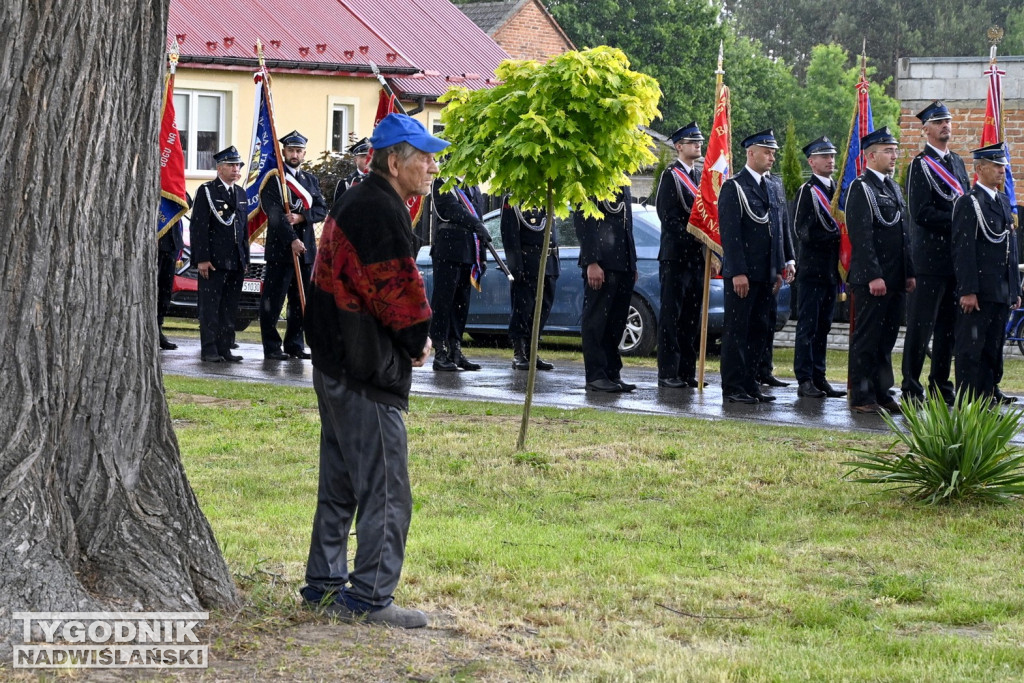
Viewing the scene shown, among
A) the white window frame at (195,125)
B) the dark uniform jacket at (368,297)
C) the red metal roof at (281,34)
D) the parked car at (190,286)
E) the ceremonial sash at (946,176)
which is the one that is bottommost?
the parked car at (190,286)

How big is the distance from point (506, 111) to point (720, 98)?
5.40 metres

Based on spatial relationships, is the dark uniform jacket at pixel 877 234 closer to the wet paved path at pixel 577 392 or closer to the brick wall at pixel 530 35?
the wet paved path at pixel 577 392

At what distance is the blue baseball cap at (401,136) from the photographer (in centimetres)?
555

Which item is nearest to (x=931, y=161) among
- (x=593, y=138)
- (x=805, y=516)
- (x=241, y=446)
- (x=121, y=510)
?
(x=593, y=138)

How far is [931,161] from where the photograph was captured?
1167 centimetres

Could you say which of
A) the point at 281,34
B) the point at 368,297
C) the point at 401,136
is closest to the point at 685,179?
the point at 401,136

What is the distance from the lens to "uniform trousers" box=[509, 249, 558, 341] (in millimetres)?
14570

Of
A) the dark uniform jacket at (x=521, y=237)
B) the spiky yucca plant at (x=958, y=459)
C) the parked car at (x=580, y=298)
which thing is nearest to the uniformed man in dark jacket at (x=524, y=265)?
the dark uniform jacket at (x=521, y=237)

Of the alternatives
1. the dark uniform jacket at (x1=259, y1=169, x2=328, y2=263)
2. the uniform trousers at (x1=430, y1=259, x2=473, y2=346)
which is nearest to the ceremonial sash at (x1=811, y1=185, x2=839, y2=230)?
the uniform trousers at (x1=430, y1=259, x2=473, y2=346)

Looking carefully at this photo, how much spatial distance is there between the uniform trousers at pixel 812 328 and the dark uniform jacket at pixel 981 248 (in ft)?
6.92

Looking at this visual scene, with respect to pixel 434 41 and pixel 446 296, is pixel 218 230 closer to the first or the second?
pixel 446 296

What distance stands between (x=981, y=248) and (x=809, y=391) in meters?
2.35

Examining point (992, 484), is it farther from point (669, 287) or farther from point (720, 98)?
point (720, 98)

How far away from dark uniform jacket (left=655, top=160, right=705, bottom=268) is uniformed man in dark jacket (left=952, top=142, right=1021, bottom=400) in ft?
8.56
